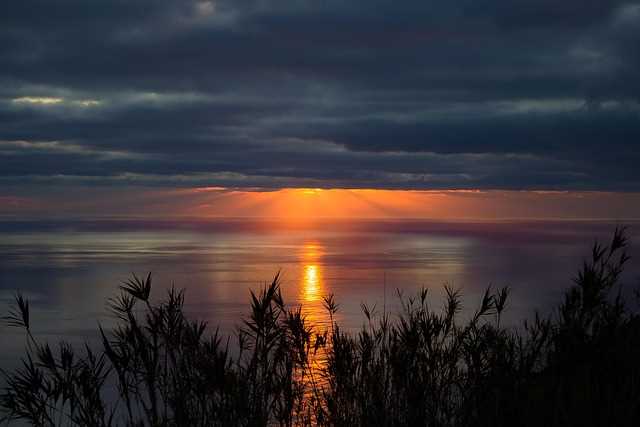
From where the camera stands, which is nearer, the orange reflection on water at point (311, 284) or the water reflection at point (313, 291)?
the water reflection at point (313, 291)

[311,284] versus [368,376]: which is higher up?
[368,376]

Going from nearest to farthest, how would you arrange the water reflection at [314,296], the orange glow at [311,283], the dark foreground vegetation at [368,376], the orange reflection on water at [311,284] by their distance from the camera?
the dark foreground vegetation at [368,376], the water reflection at [314,296], the orange glow at [311,283], the orange reflection on water at [311,284]

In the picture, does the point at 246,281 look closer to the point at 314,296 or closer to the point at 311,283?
the point at 311,283

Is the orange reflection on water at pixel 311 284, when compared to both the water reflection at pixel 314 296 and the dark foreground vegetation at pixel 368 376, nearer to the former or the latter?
the water reflection at pixel 314 296

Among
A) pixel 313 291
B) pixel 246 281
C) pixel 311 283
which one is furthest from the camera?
pixel 246 281

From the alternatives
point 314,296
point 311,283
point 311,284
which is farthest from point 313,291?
point 311,283

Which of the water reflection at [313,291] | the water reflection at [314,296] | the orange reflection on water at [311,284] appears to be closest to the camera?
the water reflection at [314,296]

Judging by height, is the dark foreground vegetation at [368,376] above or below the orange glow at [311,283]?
above

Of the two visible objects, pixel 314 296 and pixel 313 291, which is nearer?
pixel 314 296

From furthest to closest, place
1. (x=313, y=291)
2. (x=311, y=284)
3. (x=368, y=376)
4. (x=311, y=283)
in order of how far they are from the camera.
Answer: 1. (x=311, y=283)
2. (x=311, y=284)
3. (x=313, y=291)
4. (x=368, y=376)

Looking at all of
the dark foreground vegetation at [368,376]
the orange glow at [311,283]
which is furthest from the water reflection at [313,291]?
the dark foreground vegetation at [368,376]

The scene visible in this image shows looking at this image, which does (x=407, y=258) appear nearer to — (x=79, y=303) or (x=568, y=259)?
(x=568, y=259)

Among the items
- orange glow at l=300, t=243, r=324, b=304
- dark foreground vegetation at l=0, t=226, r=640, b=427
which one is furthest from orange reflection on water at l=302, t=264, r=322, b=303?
dark foreground vegetation at l=0, t=226, r=640, b=427

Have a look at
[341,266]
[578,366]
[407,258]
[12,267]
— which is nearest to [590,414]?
[578,366]
